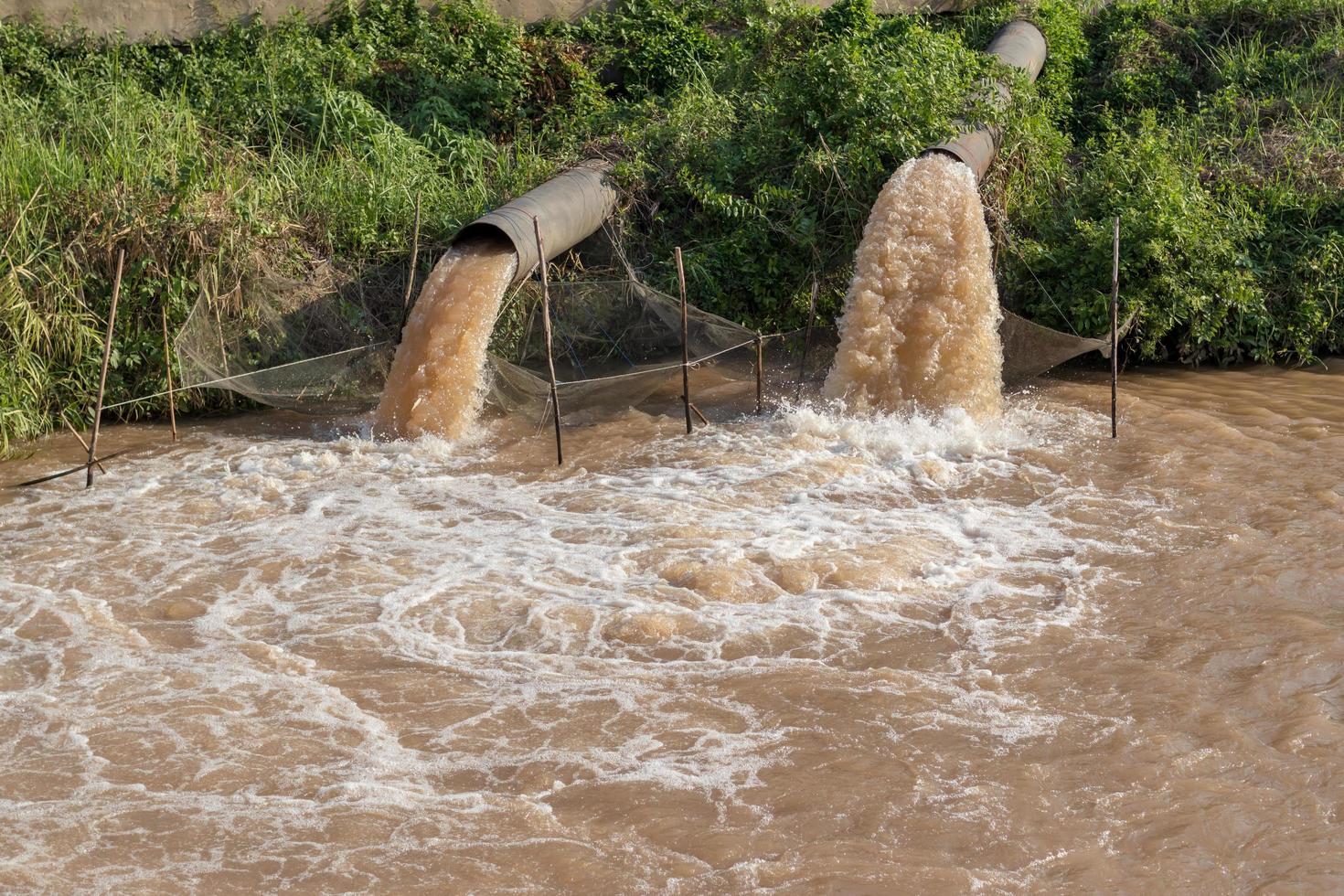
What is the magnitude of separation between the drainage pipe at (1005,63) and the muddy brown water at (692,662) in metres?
2.03

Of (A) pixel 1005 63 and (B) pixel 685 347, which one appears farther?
(A) pixel 1005 63

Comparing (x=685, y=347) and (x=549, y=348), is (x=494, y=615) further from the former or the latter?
(x=685, y=347)

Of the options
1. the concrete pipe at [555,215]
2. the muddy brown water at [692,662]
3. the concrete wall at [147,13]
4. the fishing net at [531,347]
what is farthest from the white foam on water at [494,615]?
the concrete wall at [147,13]

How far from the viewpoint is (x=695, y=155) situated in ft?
34.0

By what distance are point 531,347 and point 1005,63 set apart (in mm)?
4598

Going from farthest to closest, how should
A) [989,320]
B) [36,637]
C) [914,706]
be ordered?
1. [989,320]
2. [36,637]
3. [914,706]

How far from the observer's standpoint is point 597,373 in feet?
29.4

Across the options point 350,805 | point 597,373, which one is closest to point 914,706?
point 350,805

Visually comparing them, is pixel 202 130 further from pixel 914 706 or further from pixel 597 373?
pixel 914 706

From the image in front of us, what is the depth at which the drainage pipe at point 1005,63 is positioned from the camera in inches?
362

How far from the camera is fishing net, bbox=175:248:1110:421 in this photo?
817 cm

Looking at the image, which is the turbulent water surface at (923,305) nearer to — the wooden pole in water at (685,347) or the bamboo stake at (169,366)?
the wooden pole in water at (685,347)

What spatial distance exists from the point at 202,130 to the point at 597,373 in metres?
4.42

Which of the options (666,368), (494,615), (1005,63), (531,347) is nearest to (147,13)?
(531,347)
